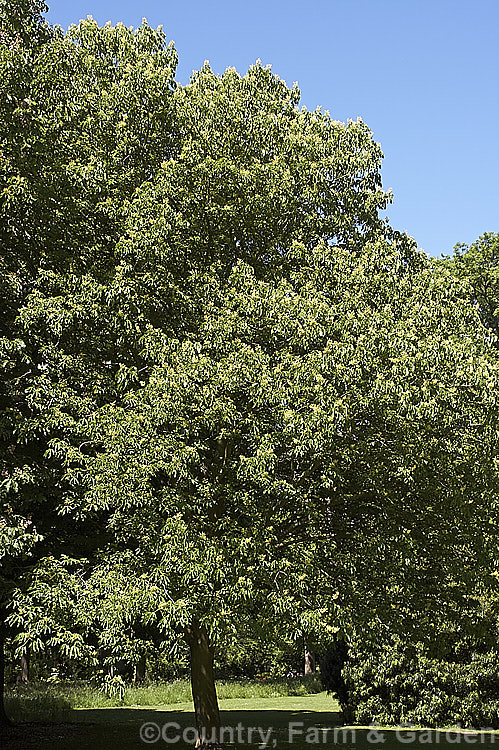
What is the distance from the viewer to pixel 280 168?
13562 mm

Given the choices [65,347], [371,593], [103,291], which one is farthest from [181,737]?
[103,291]

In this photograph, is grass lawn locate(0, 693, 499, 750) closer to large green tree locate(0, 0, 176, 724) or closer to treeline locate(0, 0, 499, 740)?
treeline locate(0, 0, 499, 740)

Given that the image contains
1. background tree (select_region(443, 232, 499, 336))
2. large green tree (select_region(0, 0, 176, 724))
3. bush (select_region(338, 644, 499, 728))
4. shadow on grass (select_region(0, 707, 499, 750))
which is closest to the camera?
large green tree (select_region(0, 0, 176, 724))

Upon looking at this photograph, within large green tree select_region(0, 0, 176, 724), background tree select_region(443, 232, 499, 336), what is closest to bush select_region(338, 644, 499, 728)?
large green tree select_region(0, 0, 176, 724)

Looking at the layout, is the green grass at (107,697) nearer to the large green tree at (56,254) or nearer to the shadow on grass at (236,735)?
the shadow on grass at (236,735)

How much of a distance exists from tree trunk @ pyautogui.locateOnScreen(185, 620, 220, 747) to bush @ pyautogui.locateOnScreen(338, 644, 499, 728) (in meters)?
5.80

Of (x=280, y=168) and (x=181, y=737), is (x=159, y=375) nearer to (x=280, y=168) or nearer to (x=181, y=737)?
(x=280, y=168)

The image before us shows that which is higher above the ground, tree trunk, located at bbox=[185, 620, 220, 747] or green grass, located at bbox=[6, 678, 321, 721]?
tree trunk, located at bbox=[185, 620, 220, 747]

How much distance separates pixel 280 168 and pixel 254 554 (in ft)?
24.6

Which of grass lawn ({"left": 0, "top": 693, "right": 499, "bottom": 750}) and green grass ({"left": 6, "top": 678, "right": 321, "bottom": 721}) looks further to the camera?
green grass ({"left": 6, "top": 678, "right": 321, "bottom": 721})

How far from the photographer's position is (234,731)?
1820cm

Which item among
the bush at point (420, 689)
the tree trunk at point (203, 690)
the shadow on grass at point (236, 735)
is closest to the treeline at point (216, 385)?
the tree trunk at point (203, 690)

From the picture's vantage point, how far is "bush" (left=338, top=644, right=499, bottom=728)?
17828mm

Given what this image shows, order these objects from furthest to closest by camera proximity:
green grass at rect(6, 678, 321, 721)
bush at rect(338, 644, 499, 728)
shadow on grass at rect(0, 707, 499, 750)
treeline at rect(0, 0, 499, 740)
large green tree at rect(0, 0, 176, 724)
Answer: green grass at rect(6, 678, 321, 721) < bush at rect(338, 644, 499, 728) < shadow on grass at rect(0, 707, 499, 750) < large green tree at rect(0, 0, 176, 724) < treeline at rect(0, 0, 499, 740)
